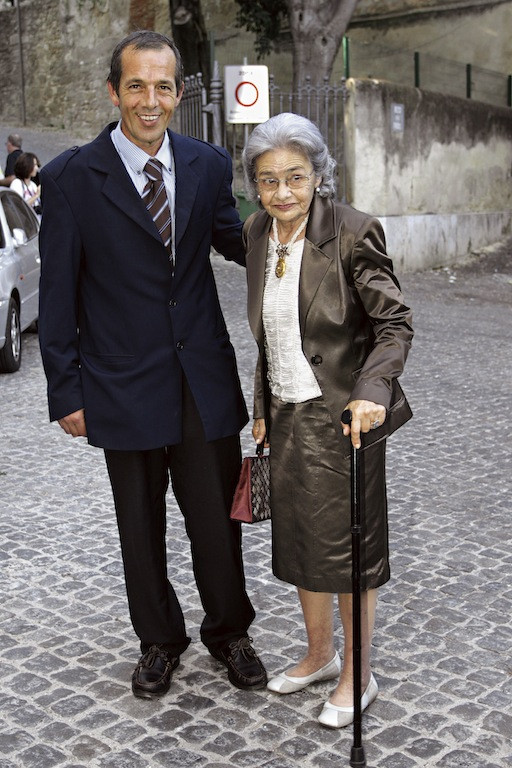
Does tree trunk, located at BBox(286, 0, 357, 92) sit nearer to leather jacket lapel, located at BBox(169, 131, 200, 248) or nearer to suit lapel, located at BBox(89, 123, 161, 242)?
leather jacket lapel, located at BBox(169, 131, 200, 248)

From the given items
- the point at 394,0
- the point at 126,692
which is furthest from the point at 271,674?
the point at 394,0

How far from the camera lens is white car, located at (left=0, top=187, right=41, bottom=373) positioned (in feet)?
30.8

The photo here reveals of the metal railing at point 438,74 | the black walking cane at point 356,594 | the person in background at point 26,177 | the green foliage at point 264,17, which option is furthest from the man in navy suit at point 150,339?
the green foliage at point 264,17

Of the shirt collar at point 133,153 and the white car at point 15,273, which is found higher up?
the shirt collar at point 133,153

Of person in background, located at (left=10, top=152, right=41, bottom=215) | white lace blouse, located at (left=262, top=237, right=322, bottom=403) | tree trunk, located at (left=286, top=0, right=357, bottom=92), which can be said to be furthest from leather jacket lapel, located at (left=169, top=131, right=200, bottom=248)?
tree trunk, located at (left=286, top=0, right=357, bottom=92)

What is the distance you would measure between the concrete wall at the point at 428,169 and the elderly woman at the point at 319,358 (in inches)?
479

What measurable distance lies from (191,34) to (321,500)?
16.6m

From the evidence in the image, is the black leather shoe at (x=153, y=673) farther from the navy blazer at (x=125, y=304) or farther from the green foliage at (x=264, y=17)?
the green foliage at (x=264, y=17)

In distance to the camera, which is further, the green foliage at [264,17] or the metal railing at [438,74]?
the green foliage at [264,17]

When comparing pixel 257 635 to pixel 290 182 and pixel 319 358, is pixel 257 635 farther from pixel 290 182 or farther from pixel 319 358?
pixel 290 182

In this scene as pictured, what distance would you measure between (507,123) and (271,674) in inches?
633

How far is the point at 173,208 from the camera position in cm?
353

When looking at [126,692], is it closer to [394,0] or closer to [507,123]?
[507,123]

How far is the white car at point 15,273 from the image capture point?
9383 mm
